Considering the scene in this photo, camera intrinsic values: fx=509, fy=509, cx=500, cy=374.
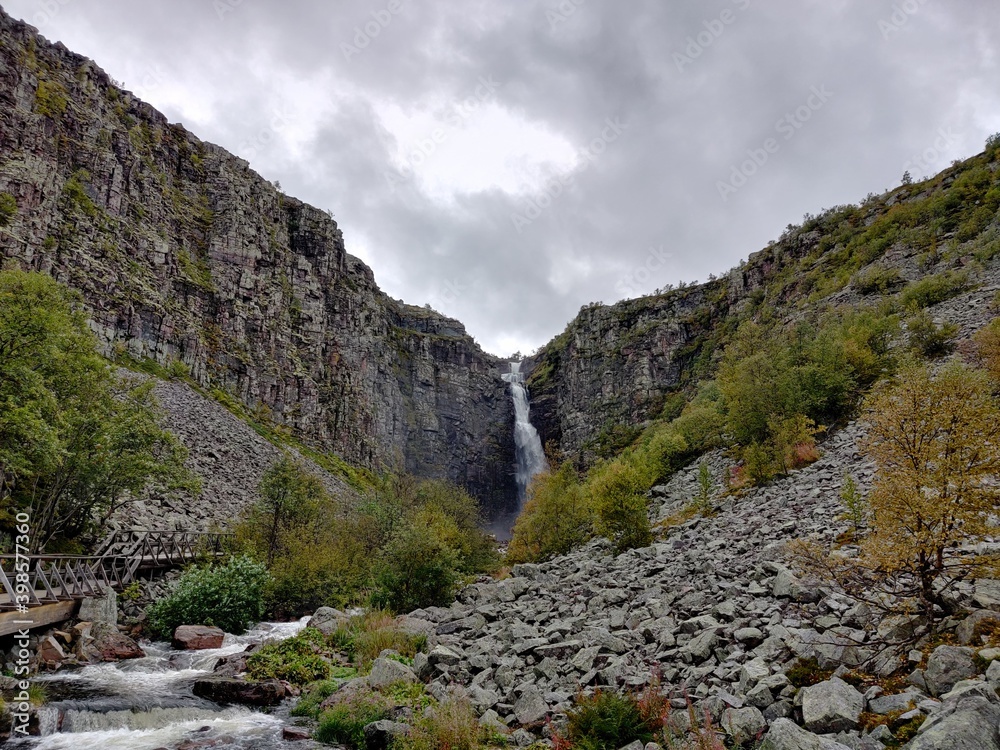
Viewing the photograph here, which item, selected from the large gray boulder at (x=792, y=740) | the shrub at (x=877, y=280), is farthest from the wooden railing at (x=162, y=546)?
Answer: the shrub at (x=877, y=280)

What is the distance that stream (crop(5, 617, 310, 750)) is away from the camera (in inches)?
410

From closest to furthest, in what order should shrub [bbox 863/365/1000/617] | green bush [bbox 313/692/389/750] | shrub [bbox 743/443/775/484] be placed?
shrub [bbox 863/365/1000/617]
green bush [bbox 313/692/389/750]
shrub [bbox 743/443/775/484]

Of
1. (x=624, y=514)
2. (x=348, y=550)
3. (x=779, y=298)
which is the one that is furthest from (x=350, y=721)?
(x=779, y=298)

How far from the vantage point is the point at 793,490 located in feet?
61.2

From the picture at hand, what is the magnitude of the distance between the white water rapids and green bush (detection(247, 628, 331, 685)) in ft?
245

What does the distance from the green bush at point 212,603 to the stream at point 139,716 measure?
4.57 metres

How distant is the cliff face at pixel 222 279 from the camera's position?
53.4 metres

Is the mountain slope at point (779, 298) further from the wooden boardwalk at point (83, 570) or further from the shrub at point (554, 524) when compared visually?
the wooden boardwalk at point (83, 570)

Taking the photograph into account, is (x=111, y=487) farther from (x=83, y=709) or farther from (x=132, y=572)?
(x=83, y=709)

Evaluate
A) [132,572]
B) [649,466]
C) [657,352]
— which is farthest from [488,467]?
[132,572]

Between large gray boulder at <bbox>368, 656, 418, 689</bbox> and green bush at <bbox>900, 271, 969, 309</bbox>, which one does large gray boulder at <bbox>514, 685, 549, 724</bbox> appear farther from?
green bush at <bbox>900, 271, 969, 309</bbox>

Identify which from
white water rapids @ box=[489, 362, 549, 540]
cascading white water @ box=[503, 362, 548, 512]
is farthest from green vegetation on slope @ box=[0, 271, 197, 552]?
cascading white water @ box=[503, 362, 548, 512]

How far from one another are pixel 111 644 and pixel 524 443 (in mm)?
91902

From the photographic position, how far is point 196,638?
1847cm
